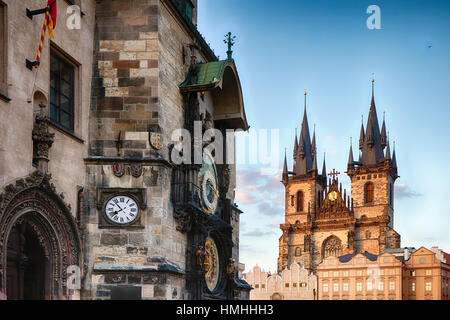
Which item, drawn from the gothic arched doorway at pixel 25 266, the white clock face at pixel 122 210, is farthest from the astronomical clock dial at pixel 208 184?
the gothic arched doorway at pixel 25 266

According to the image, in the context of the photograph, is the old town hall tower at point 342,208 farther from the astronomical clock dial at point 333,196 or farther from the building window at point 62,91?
the building window at point 62,91

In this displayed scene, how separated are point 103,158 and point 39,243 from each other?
7.37 feet

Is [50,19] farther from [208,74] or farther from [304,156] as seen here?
[304,156]

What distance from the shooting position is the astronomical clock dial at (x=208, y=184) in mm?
15965

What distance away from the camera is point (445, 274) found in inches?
3093

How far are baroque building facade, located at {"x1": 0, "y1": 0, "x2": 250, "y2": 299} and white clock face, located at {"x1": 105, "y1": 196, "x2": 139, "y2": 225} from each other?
0.02 m

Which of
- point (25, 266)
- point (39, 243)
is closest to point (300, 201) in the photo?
point (39, 243)

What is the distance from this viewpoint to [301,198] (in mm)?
101625

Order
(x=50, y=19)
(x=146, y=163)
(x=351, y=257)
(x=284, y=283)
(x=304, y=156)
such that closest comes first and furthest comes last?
(x=50, y=19), (x=146, y=163), (x=351, y=257), (x=284, y=283), (x=304, y=156)

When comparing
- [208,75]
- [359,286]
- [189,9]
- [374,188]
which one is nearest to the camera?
[208,75]

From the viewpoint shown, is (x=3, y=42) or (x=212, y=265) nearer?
(x=3, y=42)
